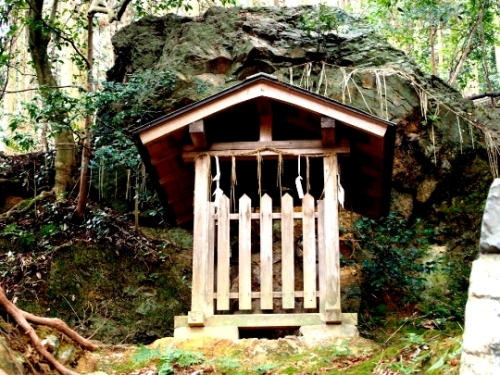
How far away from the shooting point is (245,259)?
775 centimetres

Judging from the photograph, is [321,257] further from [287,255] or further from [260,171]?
[260,171]

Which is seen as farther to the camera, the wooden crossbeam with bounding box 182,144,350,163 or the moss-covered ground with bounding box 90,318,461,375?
the wooden crossbeam with bounding box 182,144,350,163

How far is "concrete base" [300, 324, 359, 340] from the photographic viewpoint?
722cm

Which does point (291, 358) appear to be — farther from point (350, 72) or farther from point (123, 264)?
point (350, 72)

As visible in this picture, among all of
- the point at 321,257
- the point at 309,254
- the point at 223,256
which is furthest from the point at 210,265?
the point at 321,257

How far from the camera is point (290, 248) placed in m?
7.71

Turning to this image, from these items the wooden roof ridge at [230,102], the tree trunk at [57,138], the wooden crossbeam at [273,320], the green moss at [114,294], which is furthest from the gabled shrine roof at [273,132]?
the tree trunk at [57,138]

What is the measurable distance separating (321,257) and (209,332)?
1.58 metres

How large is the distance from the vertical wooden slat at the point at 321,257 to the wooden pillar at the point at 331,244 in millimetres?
60

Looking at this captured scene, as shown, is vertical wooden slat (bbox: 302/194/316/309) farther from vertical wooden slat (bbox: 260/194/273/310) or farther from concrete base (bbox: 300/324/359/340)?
vertical wooden slat (bbox: 260/194/273/310)

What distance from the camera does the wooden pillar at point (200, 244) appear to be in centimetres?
748

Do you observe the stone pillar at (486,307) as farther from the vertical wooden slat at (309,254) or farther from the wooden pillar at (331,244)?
the vertical wooden slat at (309,254)

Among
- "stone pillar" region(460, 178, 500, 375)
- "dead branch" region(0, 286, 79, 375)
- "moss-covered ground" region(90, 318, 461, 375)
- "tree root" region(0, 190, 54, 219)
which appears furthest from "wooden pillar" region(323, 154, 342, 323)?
"tree root" region(0, 190, 54, 219)

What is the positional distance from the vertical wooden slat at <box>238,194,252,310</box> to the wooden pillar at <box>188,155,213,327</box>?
41 cm
